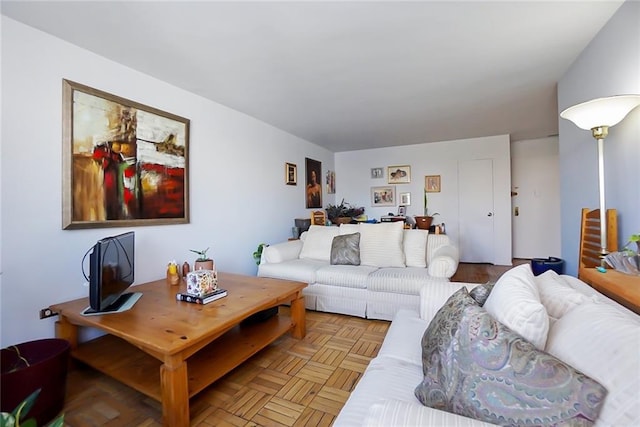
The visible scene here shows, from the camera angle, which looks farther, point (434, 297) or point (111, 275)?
point (111, 275)

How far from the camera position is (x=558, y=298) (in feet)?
3.31

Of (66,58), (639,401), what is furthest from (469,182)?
(66,58)

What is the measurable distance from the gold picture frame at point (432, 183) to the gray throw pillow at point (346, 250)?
8.89 feet

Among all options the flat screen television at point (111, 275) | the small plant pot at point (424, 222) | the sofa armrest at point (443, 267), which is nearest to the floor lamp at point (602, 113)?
the sofa armrest at point (443, 267)

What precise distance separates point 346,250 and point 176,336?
1.89m

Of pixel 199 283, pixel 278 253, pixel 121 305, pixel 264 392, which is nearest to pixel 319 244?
pixel 278 253

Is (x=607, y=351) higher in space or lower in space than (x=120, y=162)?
lower

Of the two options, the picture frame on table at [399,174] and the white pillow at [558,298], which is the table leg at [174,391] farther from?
the picture frame on table at [399,174]

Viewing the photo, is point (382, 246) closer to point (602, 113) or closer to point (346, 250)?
point (346, 250)

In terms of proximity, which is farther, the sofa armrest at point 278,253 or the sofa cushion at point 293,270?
the sofa armrest at point 278,253

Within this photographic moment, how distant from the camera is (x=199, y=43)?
1.93m

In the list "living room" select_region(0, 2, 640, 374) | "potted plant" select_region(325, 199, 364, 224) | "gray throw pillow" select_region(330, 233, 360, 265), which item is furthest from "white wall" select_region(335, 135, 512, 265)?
"living room" select_region(0, 2, 640, 374)

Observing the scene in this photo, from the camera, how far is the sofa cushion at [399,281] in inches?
94.7

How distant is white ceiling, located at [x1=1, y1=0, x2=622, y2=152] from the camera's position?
163cm
